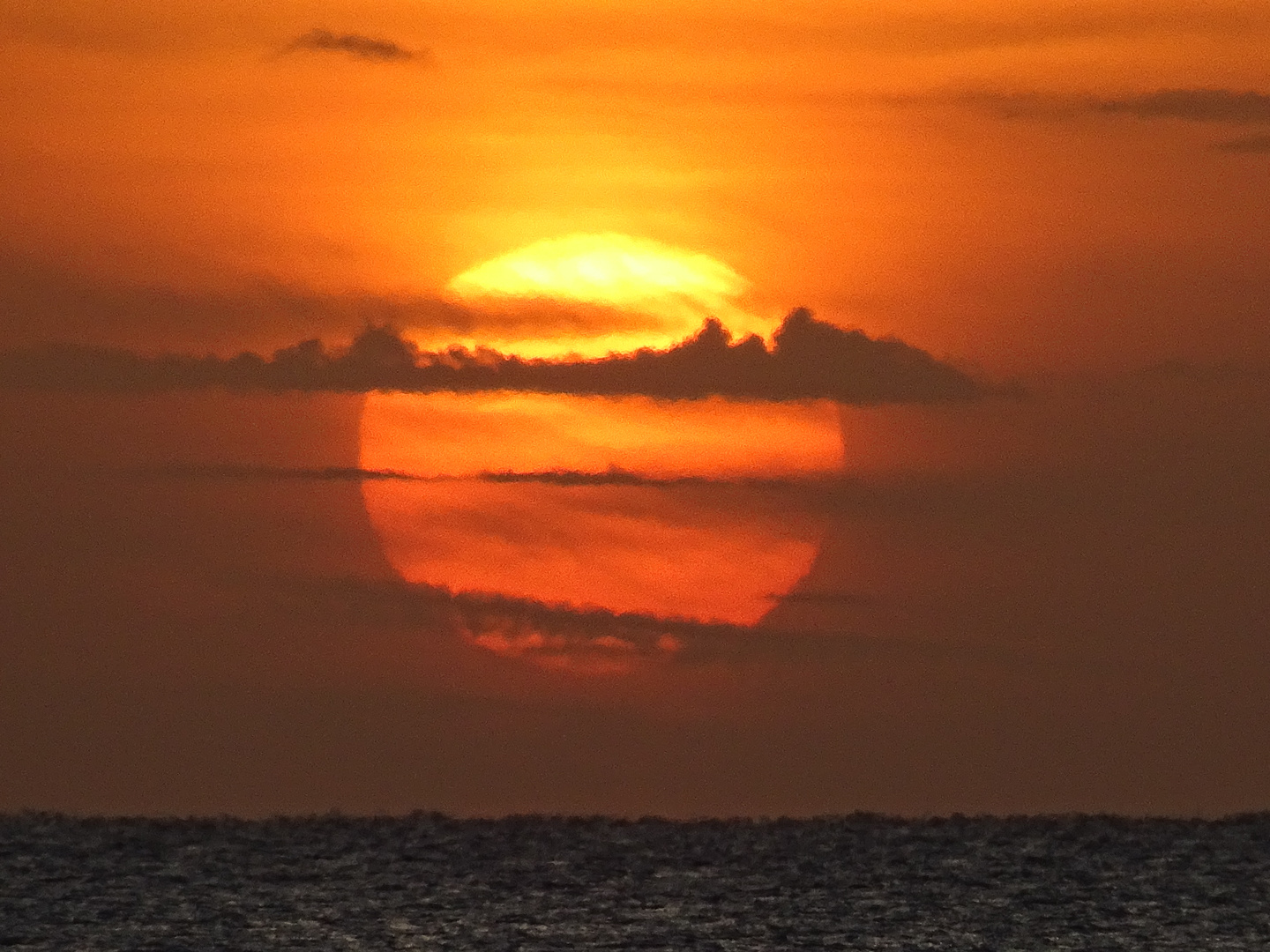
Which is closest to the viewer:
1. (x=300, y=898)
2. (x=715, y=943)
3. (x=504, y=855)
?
(x=715, y=943)

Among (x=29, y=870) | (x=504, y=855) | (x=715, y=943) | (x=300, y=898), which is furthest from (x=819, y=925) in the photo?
(x=29, y=870)

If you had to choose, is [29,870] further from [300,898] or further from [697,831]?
[697,831]

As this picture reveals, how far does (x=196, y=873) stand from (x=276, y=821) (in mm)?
2204

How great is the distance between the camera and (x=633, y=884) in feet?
83.9

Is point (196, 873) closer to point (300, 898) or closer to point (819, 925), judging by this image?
point (300, 898)

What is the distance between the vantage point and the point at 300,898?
24.9m

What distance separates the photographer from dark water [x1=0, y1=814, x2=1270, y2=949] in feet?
77.4

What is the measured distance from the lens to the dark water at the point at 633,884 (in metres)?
23.6

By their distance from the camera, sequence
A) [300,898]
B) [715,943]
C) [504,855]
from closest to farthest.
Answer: [715,943] → [300,898] → [504,855]

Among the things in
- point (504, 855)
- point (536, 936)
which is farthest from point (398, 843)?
point (536, 936)

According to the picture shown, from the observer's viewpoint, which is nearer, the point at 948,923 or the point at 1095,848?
the point at 948,923

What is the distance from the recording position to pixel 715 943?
23250 mm

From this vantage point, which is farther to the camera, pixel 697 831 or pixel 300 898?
pixel 697 831

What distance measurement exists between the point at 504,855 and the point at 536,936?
3.29m
